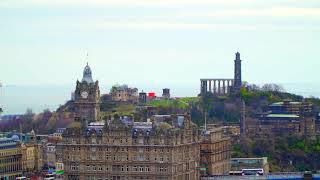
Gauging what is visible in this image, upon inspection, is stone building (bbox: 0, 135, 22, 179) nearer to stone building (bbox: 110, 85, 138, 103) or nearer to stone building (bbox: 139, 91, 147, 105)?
stone building (bbox: 110, 85, 138, 103)

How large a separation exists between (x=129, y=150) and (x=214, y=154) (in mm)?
15433

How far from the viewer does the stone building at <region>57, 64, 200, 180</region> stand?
10488cm

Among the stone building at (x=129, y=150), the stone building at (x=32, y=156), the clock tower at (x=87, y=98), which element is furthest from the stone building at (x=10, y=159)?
the stone building at (x=129, y=150)

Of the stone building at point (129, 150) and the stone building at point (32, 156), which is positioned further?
the stone building at point (32, 156)

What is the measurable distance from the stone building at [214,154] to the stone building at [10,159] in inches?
801

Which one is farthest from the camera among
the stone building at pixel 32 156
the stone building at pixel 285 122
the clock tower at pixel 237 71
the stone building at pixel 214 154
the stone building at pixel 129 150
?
the clock tower at pixel 237 71

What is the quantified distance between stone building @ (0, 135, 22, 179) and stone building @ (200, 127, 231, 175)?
20358mm

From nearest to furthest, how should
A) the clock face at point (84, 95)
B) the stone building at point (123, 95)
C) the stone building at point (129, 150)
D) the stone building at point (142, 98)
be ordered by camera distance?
the stone building at point (129, 150)
the clock face at point (84, 95)
the stone building at point (123, 95)
the stone building at point (142, 98)

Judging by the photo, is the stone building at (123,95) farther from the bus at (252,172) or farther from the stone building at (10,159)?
the bus at (252,172)

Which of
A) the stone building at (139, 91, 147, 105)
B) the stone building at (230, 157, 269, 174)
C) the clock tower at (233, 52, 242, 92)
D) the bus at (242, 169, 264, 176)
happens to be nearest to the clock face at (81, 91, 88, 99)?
the stone building at (230, 157, 269, 174)

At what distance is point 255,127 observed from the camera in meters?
150

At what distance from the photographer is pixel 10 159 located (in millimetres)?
125188

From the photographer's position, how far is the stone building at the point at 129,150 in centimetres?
10488

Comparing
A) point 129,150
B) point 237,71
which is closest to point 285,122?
point 237,71
